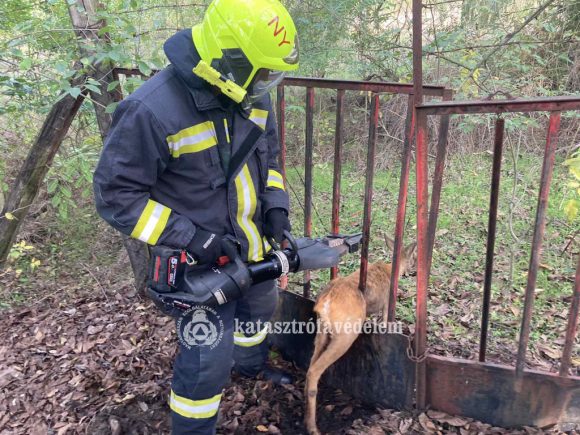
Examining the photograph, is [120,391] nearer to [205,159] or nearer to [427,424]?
[205,159]

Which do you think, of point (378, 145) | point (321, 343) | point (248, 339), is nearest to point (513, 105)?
point (321, 343)

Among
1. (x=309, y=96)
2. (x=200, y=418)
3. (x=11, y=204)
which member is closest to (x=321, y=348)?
(x=200, y=418)

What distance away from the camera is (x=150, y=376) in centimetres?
307

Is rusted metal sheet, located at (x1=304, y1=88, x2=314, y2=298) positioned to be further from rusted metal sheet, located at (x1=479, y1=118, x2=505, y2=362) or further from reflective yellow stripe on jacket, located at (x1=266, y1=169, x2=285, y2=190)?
rusted metal sheet, located at (x1=479, y1=118, x2=505, y2=362)

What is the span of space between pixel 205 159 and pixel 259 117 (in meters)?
0.40

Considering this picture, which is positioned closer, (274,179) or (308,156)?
(274,179)

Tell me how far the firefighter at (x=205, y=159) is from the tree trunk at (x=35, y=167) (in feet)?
6.15

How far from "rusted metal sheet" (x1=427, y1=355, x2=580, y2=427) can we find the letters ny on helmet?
1.80 m

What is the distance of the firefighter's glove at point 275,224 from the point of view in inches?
97.6

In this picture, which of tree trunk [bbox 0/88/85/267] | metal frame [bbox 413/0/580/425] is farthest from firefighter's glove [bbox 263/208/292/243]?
tree trunk [bbox 0/88/85/267]

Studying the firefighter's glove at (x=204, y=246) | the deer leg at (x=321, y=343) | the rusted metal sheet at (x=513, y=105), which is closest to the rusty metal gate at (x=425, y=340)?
the rusted metal sheet at (x=513, y=105)

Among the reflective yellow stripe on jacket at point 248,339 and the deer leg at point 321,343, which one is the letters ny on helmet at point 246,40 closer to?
the deer leg at point 321,343

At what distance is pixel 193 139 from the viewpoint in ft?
6.53

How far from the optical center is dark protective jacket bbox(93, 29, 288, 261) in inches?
73.8
